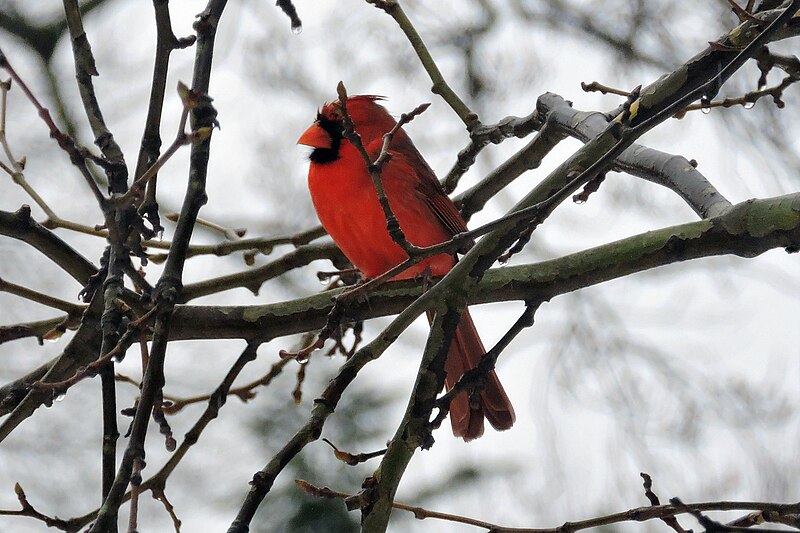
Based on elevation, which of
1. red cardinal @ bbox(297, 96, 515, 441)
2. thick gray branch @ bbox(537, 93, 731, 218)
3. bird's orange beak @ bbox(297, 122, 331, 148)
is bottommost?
thick gray branch @ bbox(537, 93, 731, 218)

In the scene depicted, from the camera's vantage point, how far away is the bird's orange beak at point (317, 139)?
10.8 feet

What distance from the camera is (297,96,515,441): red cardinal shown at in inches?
117

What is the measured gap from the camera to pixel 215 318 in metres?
2.25

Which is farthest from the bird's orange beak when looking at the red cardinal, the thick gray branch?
the thick gray branch

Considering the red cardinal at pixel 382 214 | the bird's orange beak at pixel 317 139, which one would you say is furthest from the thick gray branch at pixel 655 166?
the bird's orange beak at pixel 317 139

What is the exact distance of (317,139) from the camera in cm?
332

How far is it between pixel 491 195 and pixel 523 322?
115cm

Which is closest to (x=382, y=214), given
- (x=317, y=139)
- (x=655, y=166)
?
(x=317, y=139)

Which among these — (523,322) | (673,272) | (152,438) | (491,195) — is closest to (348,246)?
(491,195)

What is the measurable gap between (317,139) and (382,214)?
54cm

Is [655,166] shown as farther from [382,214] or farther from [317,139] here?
[317,139]

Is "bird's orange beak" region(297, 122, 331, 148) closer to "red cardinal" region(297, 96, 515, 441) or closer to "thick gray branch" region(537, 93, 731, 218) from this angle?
"red cardinal" region(297, 96, 515, 441)

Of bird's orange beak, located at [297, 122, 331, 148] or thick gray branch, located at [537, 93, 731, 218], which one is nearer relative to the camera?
thick gray branch, located at [537, 93, 731, 218]

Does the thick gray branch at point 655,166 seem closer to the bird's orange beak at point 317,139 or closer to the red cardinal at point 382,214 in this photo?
the red cardinal at point 382,214
